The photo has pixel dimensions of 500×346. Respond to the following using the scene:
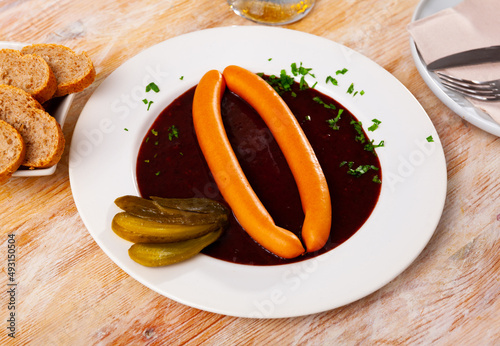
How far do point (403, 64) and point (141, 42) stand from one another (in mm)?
1525

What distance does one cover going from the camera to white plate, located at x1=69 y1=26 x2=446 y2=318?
5.82 ft

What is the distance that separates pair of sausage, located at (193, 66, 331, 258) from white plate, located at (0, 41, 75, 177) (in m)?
0.60

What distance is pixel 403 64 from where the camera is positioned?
270 cm

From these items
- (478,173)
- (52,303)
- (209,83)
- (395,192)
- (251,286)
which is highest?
(209,83)

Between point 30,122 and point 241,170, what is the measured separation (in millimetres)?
957

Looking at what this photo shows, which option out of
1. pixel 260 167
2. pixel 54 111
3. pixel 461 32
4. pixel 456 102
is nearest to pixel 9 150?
pixel 54 111

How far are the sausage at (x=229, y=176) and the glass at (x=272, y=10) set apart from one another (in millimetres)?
699

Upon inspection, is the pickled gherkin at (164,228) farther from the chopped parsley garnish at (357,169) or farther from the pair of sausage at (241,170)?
the chopped parsley garnish at (357,169)

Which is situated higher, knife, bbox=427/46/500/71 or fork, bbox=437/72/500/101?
knife, bbox=427/46/500/71

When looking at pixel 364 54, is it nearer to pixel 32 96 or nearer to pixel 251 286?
pixel 251 286

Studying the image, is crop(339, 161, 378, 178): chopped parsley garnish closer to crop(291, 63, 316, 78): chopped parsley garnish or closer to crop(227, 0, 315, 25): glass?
crop(291, 63, 316, 78): chopped parsley garnish

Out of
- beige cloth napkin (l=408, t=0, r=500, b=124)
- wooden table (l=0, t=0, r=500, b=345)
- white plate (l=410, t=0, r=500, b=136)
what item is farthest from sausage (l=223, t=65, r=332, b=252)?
beige cloth napkin (l=408, t=0, r=500, b=124)

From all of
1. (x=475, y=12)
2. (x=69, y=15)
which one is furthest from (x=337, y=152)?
(x=69, y=15)

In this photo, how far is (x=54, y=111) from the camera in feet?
7.43
